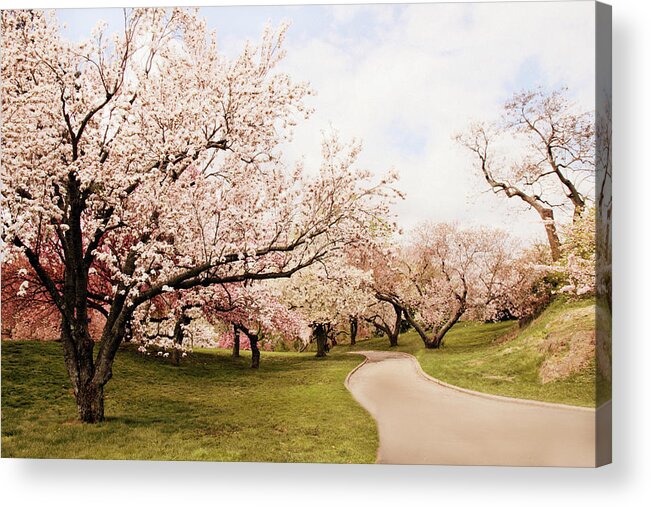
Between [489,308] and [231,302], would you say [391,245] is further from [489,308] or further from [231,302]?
[231,302]

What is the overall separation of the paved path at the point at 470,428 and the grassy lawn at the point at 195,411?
19cm

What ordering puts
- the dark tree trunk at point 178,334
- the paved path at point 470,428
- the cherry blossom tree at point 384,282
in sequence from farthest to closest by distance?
the dark tree trunk at point 178,334, the cherry blossom tree at point 384,282, the paved path at point 470,428

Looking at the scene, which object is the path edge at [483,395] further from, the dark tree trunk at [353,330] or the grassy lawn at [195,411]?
the grassy lawn at [195,411]

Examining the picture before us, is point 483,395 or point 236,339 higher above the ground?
point 236,339

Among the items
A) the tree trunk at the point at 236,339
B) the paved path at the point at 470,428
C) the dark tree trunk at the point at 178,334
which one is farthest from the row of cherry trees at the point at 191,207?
the paved path at the point at 470,428

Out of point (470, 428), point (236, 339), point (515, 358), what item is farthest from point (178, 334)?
point (515, 358)

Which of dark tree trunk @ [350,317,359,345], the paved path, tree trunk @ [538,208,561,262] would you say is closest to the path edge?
the paved path

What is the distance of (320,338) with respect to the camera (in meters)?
5.80

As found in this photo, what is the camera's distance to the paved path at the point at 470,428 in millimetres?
5020

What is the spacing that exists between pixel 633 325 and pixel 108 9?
5.48 meters

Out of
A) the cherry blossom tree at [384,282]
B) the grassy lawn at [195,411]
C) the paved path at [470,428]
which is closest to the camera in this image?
the paved path at [470,428]

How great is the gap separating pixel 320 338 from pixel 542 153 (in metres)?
2.63

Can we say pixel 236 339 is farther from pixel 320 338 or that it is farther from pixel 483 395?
pixel 483 395

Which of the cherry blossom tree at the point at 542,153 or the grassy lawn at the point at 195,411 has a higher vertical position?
the cherry blossom tree at the point at 542,153
